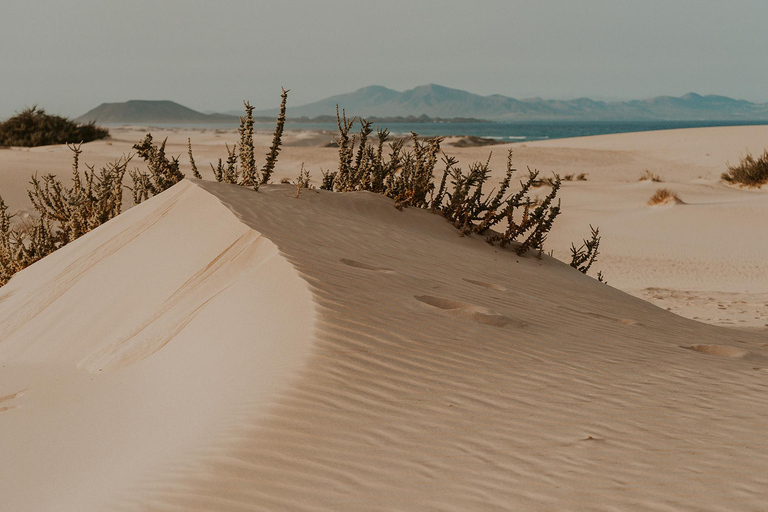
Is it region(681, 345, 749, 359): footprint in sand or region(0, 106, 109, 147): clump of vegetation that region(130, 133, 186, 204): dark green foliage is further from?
region(0, 106, 109, 147): clump of vegetation

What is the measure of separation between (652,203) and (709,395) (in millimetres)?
13434

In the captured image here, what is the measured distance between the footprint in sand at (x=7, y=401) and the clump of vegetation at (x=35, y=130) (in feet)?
70.3

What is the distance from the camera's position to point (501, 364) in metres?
3.48

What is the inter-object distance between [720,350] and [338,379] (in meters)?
3.12

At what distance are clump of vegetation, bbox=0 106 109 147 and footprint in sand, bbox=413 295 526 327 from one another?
2185 cm

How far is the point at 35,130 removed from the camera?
2422cm

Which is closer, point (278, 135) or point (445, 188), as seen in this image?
point (278, 135)

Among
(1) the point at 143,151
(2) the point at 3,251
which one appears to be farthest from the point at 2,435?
(1) the point at 143,151

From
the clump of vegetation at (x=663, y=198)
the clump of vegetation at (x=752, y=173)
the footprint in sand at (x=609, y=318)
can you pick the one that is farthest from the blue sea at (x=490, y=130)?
the footprint in sand at (x=609, y=318)

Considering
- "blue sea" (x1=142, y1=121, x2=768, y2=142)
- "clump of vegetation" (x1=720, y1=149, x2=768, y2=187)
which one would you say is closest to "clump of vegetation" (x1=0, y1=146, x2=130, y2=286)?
"clump of vegetation" (x1=720, y1=149, x2=768, y2=187)

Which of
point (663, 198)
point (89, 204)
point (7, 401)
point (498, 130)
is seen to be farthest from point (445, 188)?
point (498, 130)

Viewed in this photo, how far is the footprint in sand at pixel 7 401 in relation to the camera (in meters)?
3.48

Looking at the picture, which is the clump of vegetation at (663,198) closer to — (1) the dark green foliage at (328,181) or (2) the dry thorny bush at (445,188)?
(2) the dry thorny bush at (445,188)

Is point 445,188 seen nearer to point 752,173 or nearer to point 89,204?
point 89,204
